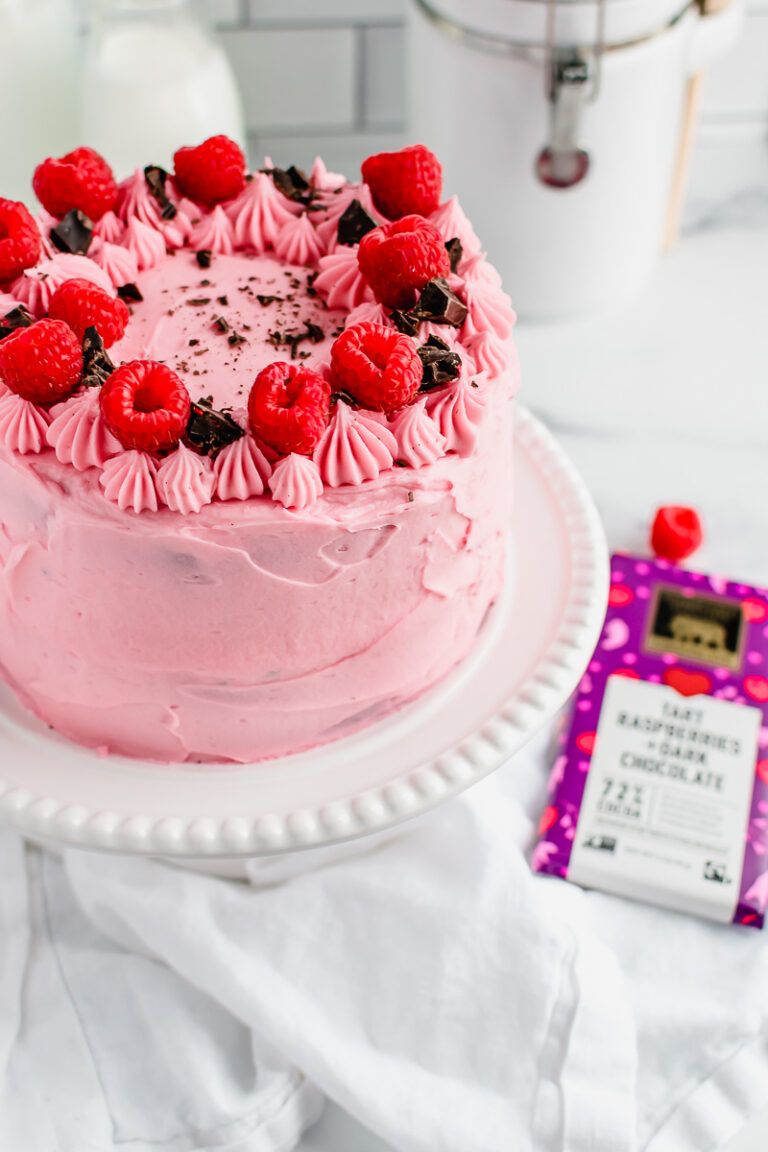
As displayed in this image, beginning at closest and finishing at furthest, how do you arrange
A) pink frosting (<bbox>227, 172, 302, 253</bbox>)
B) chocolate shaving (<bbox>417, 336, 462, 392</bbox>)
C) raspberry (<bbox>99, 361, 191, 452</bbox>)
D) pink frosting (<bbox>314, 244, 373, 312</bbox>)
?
raspberry (<bbox>99, 361, 191, 452</bbox>) < chocolate shaving (<bbox>417, 336, 462, 392</bbox>) < pink frosting (<bbox>314, 244, 373, 312</bbox>) < pink frosting (<bbox>227, 172, 302, 253</bbox>)

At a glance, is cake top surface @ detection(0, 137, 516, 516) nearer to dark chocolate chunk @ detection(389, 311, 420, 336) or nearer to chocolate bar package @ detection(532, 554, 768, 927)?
dark chocolate chunk @ detection(389, 311, 420, 336)

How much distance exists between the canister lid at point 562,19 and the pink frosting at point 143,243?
70 cm

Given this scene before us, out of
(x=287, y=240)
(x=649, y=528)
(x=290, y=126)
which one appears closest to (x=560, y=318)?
(x=649, y=528)

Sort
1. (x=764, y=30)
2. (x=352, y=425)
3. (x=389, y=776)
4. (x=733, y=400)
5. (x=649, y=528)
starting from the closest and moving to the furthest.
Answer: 1. (x=352, y=425)
2. (x=389, y=776)
3. (x=649, y=528)
4. (x=733, y=400)
5. (x=764, y=30)

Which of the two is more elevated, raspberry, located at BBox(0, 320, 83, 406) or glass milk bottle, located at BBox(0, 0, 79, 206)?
glass milk bottle, located at BBox(0, 0, 79, 206)

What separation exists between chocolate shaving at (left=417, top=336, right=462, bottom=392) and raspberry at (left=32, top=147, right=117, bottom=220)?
1.48 feet

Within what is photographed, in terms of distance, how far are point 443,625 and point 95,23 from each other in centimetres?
125

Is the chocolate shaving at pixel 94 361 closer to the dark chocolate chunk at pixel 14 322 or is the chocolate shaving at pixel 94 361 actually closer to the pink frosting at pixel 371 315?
the dark chocolate chunk at pixel 14 322

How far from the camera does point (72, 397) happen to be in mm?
1104

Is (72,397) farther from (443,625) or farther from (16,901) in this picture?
(16,901)

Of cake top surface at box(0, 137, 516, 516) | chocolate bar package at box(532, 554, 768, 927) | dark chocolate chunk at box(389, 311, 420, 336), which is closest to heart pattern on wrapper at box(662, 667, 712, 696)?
chocolate bar package at box(532, 554, 768, 927)

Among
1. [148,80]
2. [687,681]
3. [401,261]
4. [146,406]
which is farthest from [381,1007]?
[148,80]

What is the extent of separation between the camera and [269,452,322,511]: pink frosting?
1.05 metres

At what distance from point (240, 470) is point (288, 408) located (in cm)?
7
